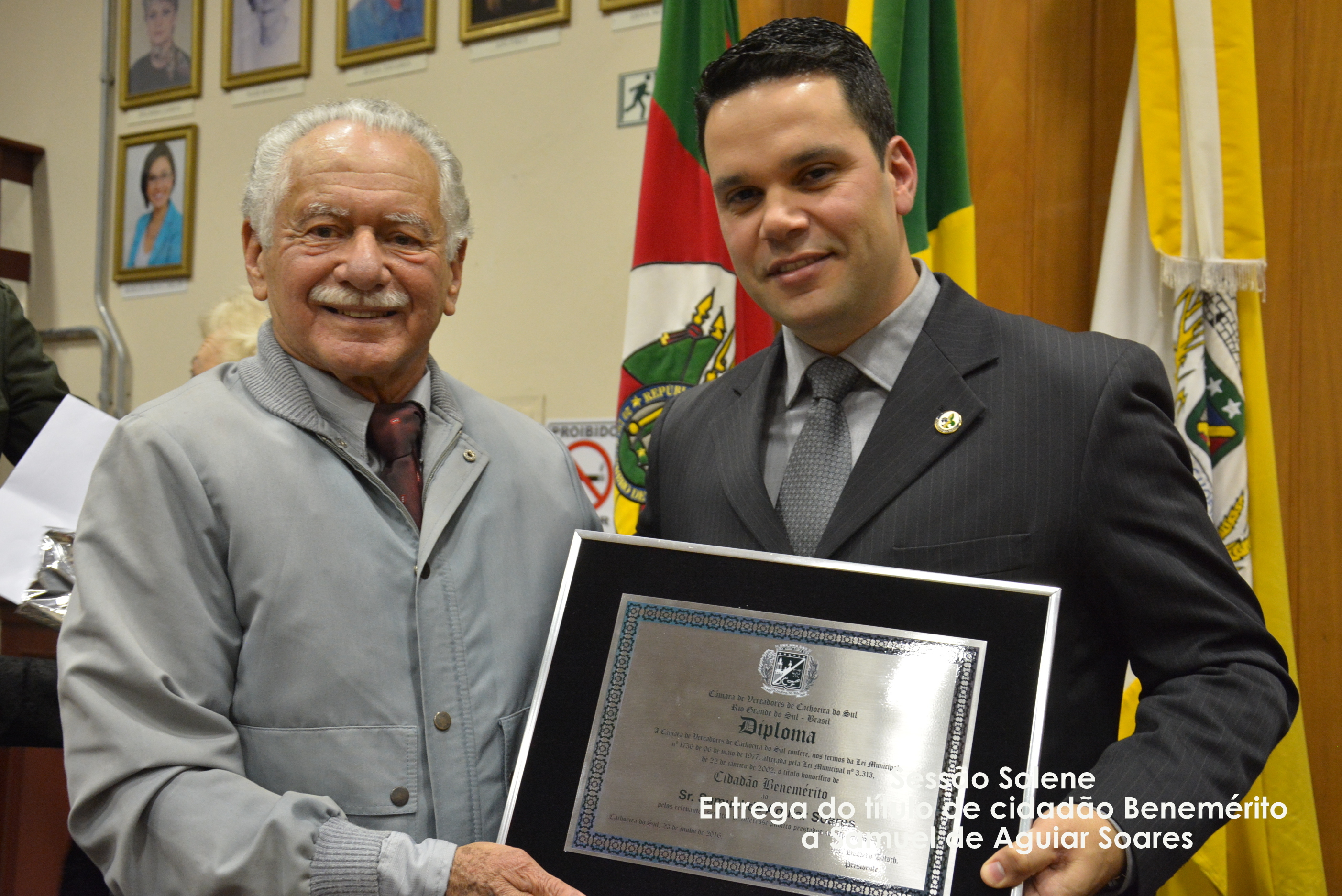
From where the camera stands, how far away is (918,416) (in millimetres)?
1528

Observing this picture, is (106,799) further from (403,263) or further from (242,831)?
(403,263)

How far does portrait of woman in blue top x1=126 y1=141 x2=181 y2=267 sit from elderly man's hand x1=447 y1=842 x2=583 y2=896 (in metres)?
4.20

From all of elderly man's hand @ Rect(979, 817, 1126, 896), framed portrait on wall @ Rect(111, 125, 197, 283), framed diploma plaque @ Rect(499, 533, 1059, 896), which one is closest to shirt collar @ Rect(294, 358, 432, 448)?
framed diploma plaque @ Rect(499, 533, 1059, 896)

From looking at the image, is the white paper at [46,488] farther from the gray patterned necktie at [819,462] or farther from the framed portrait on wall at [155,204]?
the framed portrait on wall at [155,204]

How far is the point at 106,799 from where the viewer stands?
4.38 feet

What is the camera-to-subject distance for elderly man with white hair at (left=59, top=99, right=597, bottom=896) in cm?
131

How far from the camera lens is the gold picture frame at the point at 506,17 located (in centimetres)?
390

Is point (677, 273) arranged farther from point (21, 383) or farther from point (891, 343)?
point (21, 383)

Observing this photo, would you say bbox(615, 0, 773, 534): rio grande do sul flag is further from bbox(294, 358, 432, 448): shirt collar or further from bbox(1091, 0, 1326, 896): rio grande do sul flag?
bbox(294, 358, 432, 448): shirt collar

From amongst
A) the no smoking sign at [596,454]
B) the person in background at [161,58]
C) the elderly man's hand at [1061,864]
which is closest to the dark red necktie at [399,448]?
the elderly man's hand at [1061,864]

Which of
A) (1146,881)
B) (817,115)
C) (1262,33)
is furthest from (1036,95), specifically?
(1146,881)

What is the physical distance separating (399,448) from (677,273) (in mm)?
1515

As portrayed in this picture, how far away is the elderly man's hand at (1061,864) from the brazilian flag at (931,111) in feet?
5.75

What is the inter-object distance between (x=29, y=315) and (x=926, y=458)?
503 cm
